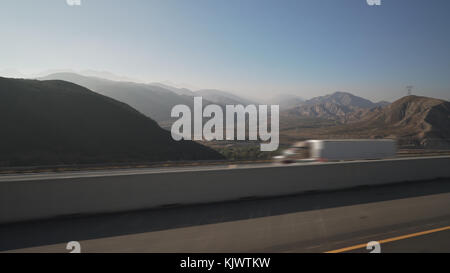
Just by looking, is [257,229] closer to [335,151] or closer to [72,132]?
[335,151]

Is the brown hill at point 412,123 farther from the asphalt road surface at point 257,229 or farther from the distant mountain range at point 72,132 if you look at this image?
the asphalt road surface at point 257,229

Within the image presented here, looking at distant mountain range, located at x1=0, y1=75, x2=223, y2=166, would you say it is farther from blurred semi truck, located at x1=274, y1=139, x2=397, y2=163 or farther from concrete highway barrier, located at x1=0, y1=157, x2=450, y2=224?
concrete highway barrier, located at x1=0, y1=157, x2=450, y2=224

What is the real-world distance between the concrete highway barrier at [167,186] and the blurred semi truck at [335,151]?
18.0 ft

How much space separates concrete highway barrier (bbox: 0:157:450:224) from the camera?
6746 millimetres

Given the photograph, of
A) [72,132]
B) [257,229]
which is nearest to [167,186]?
[257,229]

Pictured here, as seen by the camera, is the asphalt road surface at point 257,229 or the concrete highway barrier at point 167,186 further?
the concrete highway barrier at point 167,186

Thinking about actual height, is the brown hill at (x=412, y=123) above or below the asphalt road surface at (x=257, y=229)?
above

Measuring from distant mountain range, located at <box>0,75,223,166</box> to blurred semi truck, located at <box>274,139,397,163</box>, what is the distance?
87.7ft

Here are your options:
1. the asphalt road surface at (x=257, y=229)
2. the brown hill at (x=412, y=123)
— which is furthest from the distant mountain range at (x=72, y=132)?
the brown hill at (x=412, y=123)

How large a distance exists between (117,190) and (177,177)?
1.61 m

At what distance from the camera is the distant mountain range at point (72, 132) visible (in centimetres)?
3634

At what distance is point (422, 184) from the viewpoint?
11.4 meters
